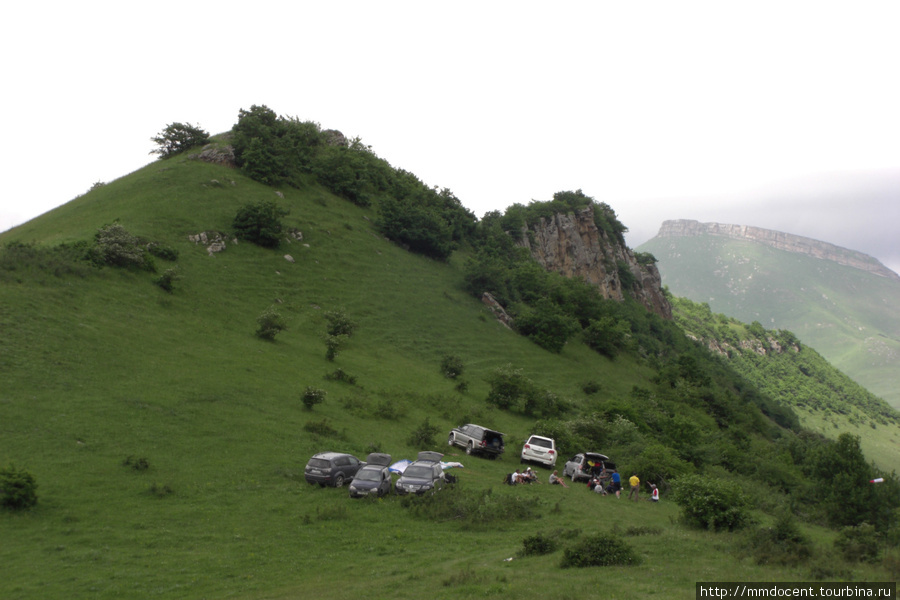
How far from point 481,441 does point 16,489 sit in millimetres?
23339

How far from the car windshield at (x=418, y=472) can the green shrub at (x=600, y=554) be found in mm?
10386

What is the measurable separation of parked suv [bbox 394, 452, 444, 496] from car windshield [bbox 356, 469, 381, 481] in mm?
996

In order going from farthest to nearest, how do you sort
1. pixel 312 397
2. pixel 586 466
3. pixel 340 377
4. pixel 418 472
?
1. pixel 340 377
2. pixel 312 397
3. pixel 586 466
4. pixel 418 472

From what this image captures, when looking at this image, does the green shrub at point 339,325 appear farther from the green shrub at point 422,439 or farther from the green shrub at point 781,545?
the green shrub at point 781,545

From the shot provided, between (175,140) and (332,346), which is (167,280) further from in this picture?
(175,140)

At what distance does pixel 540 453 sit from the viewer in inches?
1314

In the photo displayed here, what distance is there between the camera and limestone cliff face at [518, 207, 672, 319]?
414 feet

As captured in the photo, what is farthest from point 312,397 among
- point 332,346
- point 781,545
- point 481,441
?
point 781,545

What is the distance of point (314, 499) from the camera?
73.9 feet

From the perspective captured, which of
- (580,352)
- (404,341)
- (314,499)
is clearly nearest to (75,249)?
(404,341)

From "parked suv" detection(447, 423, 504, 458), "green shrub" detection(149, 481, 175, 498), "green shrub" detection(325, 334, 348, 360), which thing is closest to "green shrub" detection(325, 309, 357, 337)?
"green shrub" detection(325, 334, 348, 360)

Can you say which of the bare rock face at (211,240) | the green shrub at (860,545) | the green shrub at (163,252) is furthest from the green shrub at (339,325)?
the green shrub at (860,545)

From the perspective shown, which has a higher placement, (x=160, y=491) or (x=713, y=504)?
(x=713, y=504)

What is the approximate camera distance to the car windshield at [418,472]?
23.7 m
